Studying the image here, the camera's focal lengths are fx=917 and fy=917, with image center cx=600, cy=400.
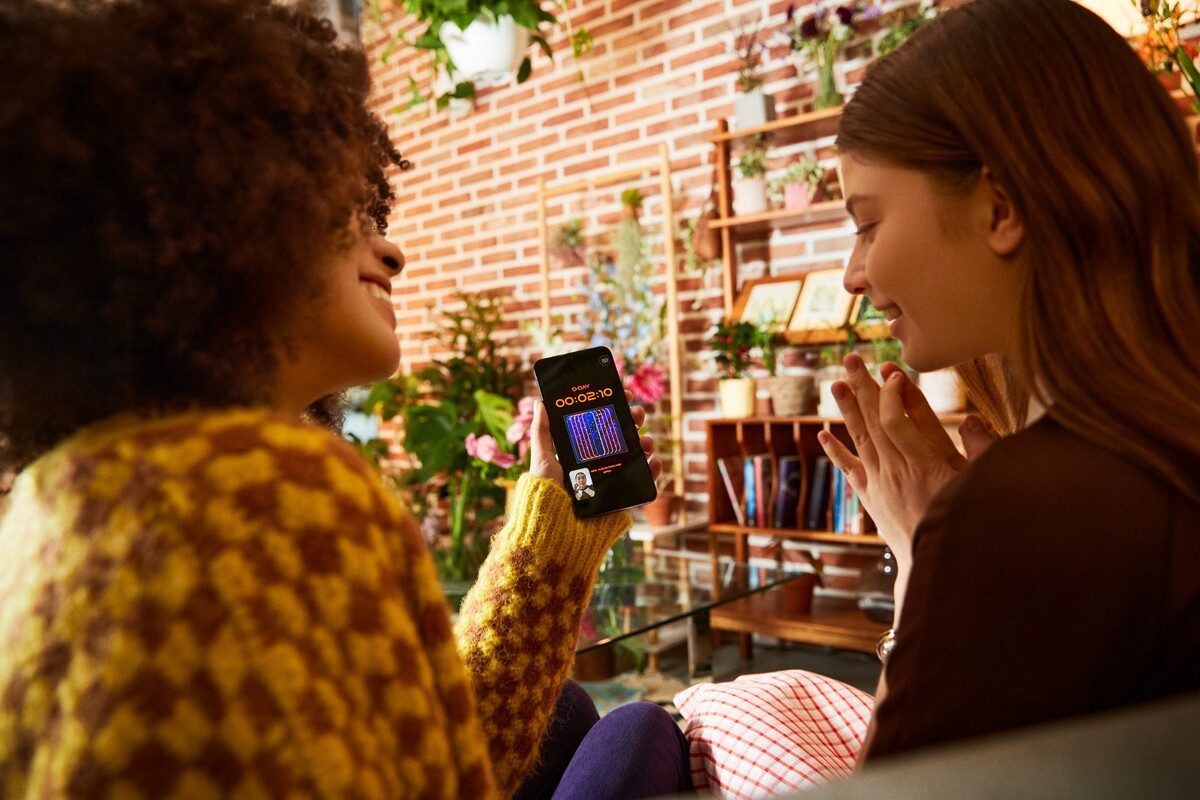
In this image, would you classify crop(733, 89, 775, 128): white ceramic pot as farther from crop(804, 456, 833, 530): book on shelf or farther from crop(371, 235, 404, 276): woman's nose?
crop(371, 235, 404, 276): woman's nose

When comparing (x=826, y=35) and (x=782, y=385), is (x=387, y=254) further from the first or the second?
(x=826, y=35)

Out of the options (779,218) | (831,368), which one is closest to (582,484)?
(831,368)

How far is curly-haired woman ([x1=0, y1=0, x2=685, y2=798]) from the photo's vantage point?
525 millimetres

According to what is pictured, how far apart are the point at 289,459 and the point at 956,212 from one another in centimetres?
64

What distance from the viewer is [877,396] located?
1118 mm

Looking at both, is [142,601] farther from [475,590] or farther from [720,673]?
[720,673]

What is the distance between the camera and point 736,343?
332 cm

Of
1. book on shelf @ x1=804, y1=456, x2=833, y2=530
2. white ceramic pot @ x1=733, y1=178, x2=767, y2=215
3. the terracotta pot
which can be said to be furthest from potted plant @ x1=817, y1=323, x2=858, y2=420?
the terracotta pot

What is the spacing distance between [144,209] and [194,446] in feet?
0.59

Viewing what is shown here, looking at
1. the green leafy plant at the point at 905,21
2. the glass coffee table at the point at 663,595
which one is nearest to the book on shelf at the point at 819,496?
the glass coffee table at the point at 663,595

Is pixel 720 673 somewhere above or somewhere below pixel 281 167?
below

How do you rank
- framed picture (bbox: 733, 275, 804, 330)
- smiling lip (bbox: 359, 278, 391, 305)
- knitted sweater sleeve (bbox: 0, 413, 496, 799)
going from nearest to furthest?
knitted sweater sleeve (bbox: 0, 413, 496, 799) → smiling lip (bbox: 359, 278, 391, 305) → framed picture (bbox: 733, 275, 804, 330)

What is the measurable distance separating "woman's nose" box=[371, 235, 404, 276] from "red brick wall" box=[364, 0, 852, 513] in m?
2.68

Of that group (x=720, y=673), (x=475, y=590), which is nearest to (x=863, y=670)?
(x=720, y=673)
